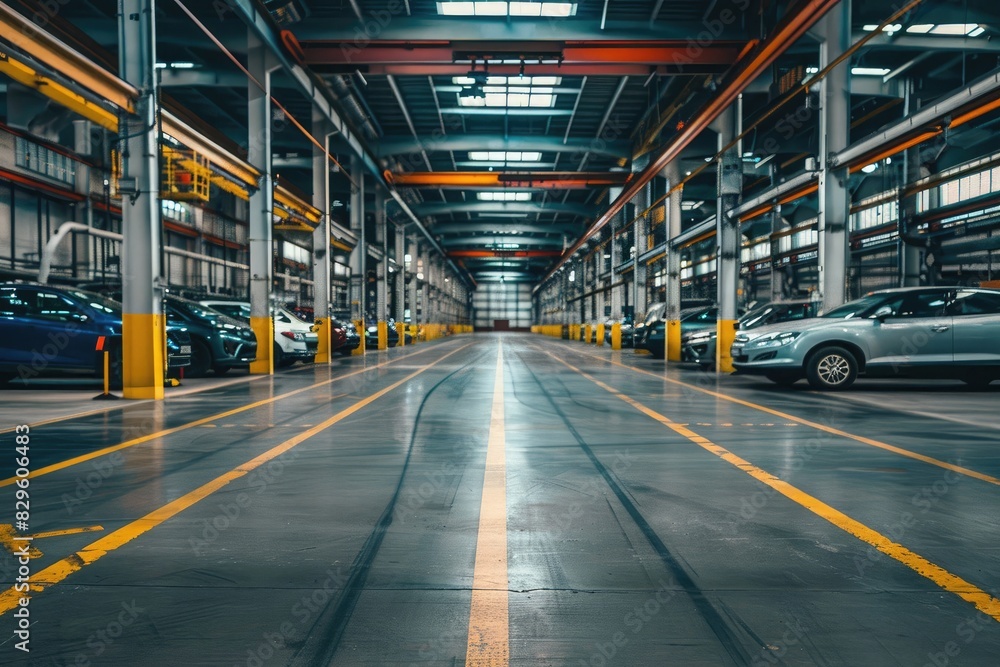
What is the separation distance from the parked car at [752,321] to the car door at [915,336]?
391 centimetres

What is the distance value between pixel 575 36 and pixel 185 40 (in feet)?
27.9

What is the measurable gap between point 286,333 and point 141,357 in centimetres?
779

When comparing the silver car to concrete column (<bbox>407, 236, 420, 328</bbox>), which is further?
concrete column (<bbox>407, 236, 420, 328</bbox>)

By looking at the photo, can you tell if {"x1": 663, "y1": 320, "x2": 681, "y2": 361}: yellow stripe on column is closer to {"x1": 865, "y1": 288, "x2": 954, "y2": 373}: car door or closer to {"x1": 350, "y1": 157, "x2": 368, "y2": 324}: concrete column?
{"x1": 865, "y1": 288, "x2": 954, "y2": 373}: car door

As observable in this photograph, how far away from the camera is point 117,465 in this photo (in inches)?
225

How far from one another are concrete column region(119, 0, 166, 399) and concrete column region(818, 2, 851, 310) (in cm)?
1107

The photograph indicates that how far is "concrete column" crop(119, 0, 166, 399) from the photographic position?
1077cm

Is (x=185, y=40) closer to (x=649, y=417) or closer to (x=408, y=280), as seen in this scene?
(x=649, y=417)

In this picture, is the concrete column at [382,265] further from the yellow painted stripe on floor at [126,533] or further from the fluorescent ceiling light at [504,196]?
the yellow painted stripe on floor at [126,533]

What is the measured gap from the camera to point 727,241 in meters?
17.7

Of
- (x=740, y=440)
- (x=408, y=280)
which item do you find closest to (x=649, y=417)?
(x=740, y=440)

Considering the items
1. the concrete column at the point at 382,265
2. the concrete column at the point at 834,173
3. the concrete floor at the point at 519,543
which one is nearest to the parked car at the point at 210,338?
the concrete floor at the point at 519,543

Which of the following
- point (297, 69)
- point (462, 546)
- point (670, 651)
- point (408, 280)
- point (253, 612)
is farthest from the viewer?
point (408, 280)

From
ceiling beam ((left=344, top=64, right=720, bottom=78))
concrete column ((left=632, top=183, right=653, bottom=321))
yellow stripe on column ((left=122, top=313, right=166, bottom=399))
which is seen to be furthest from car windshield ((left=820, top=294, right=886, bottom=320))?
concrete column ((left=632, top=183, right=653, bottom=321))
